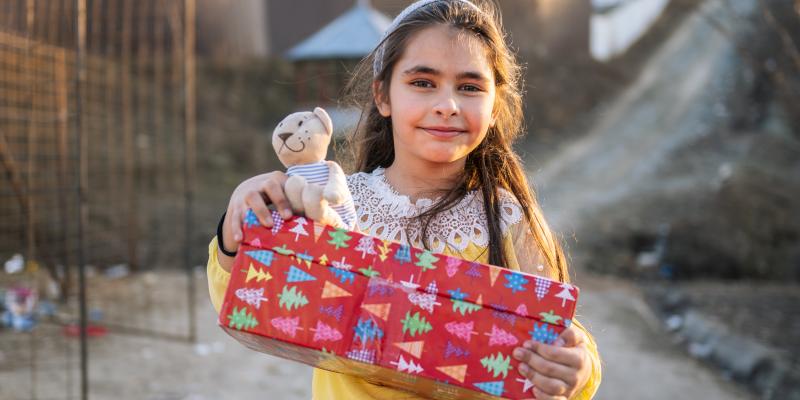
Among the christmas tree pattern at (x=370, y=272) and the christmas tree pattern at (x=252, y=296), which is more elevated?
the christmas tree pattern at (x=370, y=272)

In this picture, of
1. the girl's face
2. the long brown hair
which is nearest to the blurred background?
the long brown hair

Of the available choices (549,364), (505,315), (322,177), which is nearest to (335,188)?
(322,177)

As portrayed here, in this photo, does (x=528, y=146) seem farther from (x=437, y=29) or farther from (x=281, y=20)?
(x=437, y=29)

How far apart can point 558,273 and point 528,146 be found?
11.2m

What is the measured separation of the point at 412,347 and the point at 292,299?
0.21 meters

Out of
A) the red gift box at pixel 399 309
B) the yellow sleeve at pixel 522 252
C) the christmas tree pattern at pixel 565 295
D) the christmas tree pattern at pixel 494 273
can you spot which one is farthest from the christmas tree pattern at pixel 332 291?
the yellow sleeve at pixel 522 252

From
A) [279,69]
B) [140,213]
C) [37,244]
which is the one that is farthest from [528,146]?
[37,244]

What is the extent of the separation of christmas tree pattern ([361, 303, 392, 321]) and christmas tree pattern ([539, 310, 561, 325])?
9.6 inches

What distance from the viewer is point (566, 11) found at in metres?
16.0

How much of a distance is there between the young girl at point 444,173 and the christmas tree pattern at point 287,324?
18 cm

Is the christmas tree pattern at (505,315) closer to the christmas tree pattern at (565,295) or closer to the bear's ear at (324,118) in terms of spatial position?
the christmas tree pattern at (565,295)

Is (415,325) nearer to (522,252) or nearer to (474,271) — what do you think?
(474,271)

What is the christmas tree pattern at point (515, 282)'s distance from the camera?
1145 mm

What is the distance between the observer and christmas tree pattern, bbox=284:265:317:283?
117 cm
